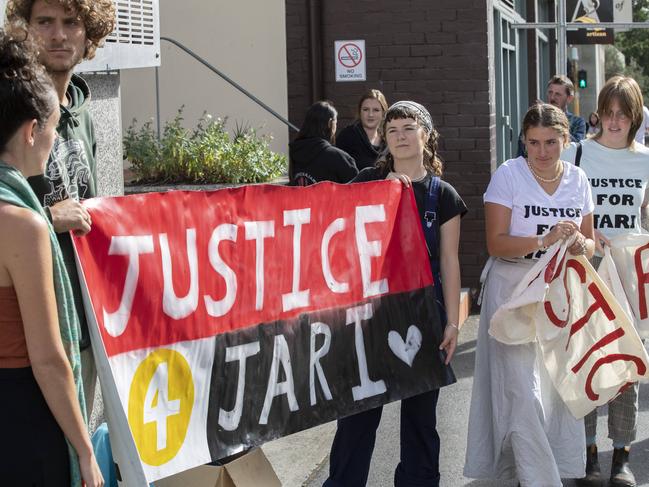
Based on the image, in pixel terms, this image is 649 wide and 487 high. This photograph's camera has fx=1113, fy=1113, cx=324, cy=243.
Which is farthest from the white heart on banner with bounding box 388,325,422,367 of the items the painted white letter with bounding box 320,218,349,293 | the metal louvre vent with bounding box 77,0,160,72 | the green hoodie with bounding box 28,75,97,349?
the metal louvre vent with bounding box 77,0,160,72

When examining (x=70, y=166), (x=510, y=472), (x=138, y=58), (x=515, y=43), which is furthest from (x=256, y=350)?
(x=515, y=43)

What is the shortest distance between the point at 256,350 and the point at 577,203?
191cm

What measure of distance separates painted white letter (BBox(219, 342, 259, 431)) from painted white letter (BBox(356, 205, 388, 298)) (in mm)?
759

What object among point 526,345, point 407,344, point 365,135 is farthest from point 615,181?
point 365,135

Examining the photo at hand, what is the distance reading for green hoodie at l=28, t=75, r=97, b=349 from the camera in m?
3.71

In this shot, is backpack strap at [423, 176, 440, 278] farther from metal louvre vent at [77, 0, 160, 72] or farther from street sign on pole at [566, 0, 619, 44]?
street sign on pole at [566, 0, 619, 44]

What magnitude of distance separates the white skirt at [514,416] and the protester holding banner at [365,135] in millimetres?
3763

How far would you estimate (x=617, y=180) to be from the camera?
5988 mm

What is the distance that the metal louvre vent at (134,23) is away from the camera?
6.18 meters

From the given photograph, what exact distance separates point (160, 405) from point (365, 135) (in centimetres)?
555

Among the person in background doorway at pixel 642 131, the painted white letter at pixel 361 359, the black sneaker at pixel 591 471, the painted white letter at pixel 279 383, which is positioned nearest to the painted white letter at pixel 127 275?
the painted white letter at pixel 279 383

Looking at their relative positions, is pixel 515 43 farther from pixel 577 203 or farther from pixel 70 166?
pixel 70 166

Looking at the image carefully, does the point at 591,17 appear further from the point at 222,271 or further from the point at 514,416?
the point at 222,271

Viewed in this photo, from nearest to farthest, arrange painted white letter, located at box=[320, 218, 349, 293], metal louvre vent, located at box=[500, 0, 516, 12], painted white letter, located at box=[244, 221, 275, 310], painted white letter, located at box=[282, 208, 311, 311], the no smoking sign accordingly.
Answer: painted white letter, located at box=[244, 221, 275, 310]
painted white letter, located at box=[282, 208, 311, 311]
painted white letter, located at box=[320, 218, 349, 293]
the no smoking sign
metal louvre vent, located at box=[500, 0, 516, 12]
